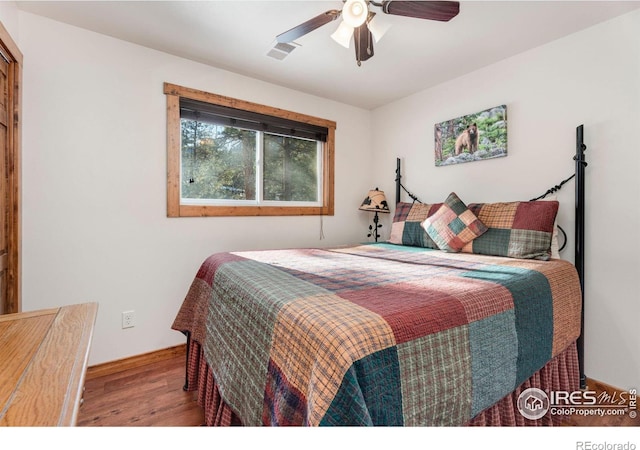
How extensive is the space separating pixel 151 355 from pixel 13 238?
A: 47.7 inches

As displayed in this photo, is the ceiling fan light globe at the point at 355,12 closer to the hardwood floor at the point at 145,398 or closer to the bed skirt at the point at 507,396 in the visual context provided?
the bed skirt at the point at 507,396

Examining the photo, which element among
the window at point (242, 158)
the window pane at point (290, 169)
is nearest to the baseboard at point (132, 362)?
the window at point (242, 158)

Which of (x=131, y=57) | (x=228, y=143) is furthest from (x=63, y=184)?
(x=228, y=143)

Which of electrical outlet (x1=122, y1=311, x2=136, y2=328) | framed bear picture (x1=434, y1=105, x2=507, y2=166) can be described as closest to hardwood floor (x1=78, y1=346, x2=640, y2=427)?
electrical outlet (x1=122, y1=311, x2=136, y2=328)

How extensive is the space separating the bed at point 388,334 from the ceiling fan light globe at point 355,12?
4.13 feet

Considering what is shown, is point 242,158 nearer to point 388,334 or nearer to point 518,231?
point 518,231

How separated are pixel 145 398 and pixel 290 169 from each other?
2.29m

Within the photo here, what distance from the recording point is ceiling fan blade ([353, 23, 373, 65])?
162 cm

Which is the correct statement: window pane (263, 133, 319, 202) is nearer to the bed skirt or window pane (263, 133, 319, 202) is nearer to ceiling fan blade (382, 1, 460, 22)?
the bed skirt

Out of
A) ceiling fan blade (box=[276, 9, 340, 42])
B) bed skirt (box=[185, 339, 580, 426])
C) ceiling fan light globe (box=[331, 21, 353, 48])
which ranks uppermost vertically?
ceiling fan blade (box=[276, 9, 340, 42])

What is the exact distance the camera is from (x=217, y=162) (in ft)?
9.23

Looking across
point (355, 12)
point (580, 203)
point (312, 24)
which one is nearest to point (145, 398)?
point (312, 24)

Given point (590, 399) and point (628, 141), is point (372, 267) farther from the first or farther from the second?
point (628, 141)

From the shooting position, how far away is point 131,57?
7.59ft
